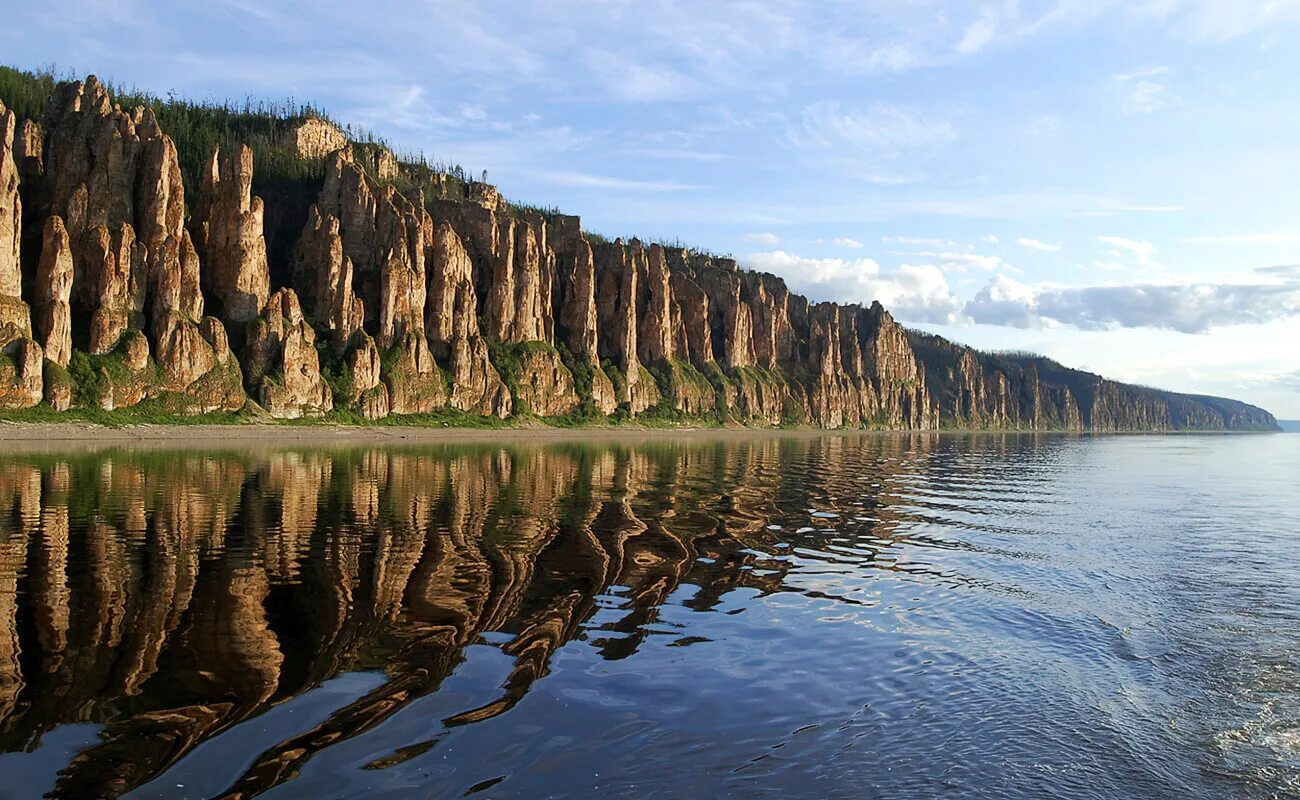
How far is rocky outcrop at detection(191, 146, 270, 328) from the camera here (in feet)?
500

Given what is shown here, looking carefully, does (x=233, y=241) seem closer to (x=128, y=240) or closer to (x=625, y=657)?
(x=128, y=240)

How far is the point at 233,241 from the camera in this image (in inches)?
6117

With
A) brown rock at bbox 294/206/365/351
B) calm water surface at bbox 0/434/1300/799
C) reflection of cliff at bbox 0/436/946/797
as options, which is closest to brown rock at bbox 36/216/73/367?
brown rock at bbox 294/206/365/351

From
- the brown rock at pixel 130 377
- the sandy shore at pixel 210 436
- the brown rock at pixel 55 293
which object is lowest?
the sandy shore at pixel 210 436

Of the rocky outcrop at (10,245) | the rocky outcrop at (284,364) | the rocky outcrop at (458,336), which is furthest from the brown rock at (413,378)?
the rocky outcrop at (10,245)

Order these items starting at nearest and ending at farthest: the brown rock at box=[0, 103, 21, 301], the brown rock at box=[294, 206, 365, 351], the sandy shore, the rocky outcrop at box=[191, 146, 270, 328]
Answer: the sandy shore → the brown rock at box=[0, 103, 21, 301] → the rocky outcrop at box=[191, 146, 270, 328] → the brown rock at box=[294, 206, 365, 351]

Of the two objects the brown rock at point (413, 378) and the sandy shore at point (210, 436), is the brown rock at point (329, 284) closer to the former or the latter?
the brown rock at point (413, 378)

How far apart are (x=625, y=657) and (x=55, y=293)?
134712 millimetres

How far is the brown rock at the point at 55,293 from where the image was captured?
118 metres

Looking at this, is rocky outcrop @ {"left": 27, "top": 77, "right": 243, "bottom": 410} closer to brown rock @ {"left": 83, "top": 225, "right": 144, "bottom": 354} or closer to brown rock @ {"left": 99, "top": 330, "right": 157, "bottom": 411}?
brown rock @ {"left": 83, "top": 225, "right": 144, "bottom": 354}

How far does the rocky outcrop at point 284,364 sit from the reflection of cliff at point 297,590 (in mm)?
93993

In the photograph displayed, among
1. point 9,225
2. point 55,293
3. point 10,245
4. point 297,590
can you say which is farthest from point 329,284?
point 297,590

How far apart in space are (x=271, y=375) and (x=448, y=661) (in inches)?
5475

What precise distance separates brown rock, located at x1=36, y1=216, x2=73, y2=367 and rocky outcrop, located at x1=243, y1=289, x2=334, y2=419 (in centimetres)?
2567
